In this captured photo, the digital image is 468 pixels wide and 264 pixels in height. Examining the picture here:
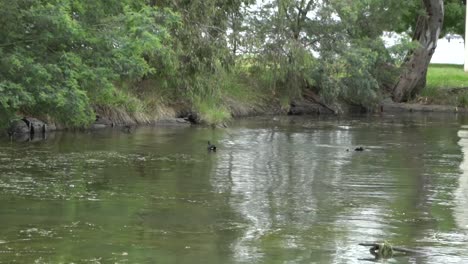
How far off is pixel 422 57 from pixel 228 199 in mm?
28601

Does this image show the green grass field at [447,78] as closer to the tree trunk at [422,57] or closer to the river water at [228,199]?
the tree trunk at [422,57]

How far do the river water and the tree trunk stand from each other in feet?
48.9

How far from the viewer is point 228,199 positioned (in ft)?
52.5

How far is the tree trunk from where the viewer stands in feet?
141

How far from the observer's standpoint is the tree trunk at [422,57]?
4284cm

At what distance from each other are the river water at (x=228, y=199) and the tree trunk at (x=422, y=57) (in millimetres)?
14898

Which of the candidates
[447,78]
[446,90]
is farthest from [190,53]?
[447,78]

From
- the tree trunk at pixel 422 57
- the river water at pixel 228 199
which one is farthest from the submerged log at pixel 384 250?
the tree trunk at pixel 422 57

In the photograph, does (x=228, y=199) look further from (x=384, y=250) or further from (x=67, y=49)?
(x=67, y=49)

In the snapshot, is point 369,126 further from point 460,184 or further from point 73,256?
point 73,256

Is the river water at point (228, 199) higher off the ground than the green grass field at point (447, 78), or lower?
lower

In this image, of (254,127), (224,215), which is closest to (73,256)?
(224,215)

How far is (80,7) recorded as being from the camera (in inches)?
883

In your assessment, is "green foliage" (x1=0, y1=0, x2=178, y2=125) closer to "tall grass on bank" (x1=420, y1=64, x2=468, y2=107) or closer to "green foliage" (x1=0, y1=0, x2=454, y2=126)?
"green foliage" (x1=0, y1=0, x2=454, y2=126)
